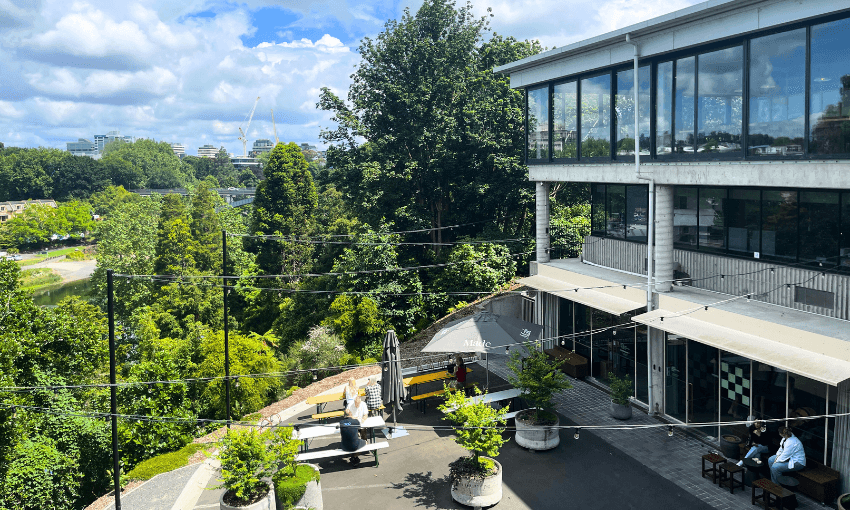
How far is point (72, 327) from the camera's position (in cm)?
2159

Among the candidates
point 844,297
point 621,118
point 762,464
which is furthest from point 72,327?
point 844,297

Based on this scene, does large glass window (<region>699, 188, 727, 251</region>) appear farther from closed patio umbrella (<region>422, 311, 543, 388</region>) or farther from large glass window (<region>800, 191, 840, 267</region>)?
closed patio umbrella (<region>422, 311, 543, 388</region>)

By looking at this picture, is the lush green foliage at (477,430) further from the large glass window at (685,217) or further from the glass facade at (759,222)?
the large glass window at (685,217)

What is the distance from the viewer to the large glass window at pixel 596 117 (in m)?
18.0


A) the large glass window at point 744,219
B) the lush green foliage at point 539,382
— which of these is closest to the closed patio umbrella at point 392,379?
the lush green foliage at point 539,382

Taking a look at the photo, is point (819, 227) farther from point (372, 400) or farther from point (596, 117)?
point (372, 400)

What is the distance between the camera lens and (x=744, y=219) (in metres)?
14.9

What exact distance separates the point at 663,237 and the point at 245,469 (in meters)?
11.7

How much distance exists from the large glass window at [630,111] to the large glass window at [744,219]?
8.47ft

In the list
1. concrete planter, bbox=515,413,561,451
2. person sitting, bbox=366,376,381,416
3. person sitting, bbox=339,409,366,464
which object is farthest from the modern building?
person sitting, bbox=339,409,366,464

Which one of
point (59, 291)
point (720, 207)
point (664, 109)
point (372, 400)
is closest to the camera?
point (720, 207)

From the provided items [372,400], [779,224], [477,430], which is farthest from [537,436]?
[779,224]

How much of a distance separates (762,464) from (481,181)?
19727 mm

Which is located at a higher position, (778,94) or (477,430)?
(778,94)
